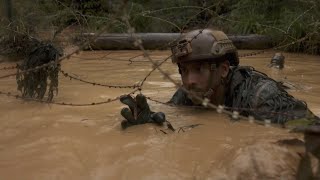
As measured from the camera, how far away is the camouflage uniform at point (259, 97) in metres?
3.90

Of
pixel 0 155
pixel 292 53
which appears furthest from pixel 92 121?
pixel 292 53

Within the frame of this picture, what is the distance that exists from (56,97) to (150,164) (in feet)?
8.22

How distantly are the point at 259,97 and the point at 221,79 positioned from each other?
451 mm

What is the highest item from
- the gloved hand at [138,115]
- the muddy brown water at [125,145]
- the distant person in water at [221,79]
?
the distant person in water at [221,79]

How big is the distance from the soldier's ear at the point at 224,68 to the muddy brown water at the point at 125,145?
0.35 metres

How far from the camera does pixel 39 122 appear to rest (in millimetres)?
4059

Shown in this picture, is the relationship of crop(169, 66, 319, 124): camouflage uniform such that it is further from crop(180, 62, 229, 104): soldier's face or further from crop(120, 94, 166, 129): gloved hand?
crop(120, 94, 166, 129): gloved hand

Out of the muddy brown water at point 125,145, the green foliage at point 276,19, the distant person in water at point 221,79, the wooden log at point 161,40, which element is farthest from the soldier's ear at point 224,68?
the wooden log at point 161,40

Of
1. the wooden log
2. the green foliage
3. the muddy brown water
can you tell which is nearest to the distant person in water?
the muddy brown water

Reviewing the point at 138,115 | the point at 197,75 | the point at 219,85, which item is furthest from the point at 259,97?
the point at 138,115

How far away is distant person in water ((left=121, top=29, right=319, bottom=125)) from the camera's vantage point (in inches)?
159

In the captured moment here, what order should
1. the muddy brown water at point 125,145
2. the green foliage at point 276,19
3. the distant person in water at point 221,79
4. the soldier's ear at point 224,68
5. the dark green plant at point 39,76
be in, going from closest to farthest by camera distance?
the muddy brown water at point 125,145
the distant person in water at point 221,79
the soldier's ear at point 224,68
the dark green plant at point 39,76
the green foliage at point 276,19

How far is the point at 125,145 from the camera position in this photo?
334cm

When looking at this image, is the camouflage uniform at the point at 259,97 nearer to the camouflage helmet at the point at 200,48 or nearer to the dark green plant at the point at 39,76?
the camouflage helmet at the point at 200,48
